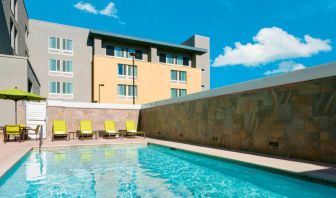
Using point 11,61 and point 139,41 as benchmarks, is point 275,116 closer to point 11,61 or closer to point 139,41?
point 11,61

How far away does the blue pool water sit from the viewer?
5316 mm

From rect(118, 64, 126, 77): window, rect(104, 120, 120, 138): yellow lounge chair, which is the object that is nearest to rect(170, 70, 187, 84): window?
rect(118, 64, 126, 77): window

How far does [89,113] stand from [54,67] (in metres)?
14.2

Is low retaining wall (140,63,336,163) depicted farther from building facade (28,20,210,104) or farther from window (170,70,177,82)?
window (170,70,177,82)

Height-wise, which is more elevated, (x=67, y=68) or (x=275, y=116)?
(x=67, y=68)

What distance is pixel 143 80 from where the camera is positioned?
31.3 m

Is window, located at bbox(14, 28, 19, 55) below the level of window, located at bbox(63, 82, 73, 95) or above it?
above

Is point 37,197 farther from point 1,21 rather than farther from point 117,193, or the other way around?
point 1,21

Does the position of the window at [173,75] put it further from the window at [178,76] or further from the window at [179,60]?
the window at [179,60]

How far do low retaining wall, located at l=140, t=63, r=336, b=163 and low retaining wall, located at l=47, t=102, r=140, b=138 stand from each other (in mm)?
6794

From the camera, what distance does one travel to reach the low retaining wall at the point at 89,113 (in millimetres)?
16542

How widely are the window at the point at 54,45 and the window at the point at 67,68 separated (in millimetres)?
1485

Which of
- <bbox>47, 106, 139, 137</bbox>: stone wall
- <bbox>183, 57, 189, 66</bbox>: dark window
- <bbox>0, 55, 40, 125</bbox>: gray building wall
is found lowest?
<bbox>47, 106, 139, 137</bbox>: stone wall

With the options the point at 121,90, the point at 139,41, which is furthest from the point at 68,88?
the point at 139,41
